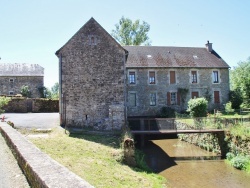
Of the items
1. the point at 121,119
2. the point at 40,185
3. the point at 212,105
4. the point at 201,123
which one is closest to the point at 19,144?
the point at 40,185

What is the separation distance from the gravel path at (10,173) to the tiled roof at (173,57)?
74.0 feet

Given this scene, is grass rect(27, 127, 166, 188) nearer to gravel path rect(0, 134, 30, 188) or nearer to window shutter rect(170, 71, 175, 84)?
gravel path rect(0, 134, 30, 188)

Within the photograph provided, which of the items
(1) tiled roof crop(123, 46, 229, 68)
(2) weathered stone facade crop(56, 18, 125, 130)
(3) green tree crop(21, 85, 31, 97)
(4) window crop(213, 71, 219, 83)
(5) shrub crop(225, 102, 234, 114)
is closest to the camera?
(2) weathered stone facade crop(56, 18, 125, 130)

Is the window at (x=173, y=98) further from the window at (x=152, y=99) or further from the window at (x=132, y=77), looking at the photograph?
the window at (x=132, y=77)

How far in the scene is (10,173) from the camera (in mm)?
6789

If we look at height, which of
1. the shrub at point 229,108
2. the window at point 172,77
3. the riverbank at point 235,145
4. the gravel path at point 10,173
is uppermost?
the window at point 172,77

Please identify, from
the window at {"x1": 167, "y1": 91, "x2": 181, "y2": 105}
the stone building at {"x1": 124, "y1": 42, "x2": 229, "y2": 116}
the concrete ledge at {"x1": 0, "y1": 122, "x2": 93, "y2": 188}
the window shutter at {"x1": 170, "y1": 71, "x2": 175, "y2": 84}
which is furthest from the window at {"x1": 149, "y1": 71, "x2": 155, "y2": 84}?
the concrete ledge at {"x1": 0, "y1": 122, "x2": 93, "y2": 188}

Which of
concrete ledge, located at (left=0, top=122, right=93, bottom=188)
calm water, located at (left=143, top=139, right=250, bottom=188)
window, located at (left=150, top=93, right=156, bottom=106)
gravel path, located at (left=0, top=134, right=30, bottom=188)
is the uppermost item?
window, located at (left=150, top=93, right=156, bottom=106)

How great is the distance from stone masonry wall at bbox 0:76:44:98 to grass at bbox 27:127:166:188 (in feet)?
81.0

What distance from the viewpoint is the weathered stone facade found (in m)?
19.0

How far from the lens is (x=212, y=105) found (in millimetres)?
31281

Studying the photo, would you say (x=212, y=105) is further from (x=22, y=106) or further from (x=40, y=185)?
(x=40, y=185)

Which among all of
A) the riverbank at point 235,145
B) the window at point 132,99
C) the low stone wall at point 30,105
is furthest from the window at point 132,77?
the riverbank at point 235,145

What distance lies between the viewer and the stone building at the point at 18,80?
124 feet
